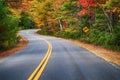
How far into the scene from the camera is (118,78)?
10.8 metres

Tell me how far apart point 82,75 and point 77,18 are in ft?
109

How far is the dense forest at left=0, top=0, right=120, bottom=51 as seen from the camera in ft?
88.3

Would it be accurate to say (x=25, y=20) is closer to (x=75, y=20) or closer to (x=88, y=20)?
(x=75, y=20)

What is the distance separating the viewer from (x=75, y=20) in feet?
141

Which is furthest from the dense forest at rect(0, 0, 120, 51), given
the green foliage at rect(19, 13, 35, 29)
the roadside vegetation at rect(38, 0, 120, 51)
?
the green foliage at rect(19, 13, 35, 29)

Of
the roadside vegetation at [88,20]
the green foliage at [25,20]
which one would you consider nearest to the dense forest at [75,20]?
the roadside vegetation at [88,20]

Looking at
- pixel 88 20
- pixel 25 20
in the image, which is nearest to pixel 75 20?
pixel 88 20

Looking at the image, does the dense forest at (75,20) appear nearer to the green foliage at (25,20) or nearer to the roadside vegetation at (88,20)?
the roadside vegetation at (88,20)

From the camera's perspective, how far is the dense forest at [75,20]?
26908 millimetres

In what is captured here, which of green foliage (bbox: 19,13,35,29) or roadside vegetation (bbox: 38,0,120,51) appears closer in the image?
roadside vegetation (bbox: 38,0,120,51)

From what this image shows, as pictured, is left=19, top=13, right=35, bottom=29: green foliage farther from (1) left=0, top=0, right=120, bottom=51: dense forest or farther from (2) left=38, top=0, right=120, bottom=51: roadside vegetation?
(2) left=38, top=0, right=120, bottom=51: roadside vegetation

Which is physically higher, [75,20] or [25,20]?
[75,20]

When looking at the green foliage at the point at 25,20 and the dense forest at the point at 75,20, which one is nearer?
the dense forest at the point at 75,20

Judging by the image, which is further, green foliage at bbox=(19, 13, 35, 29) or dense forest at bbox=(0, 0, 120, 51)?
green foliage at bbox=(19, 13, 35, 29)
